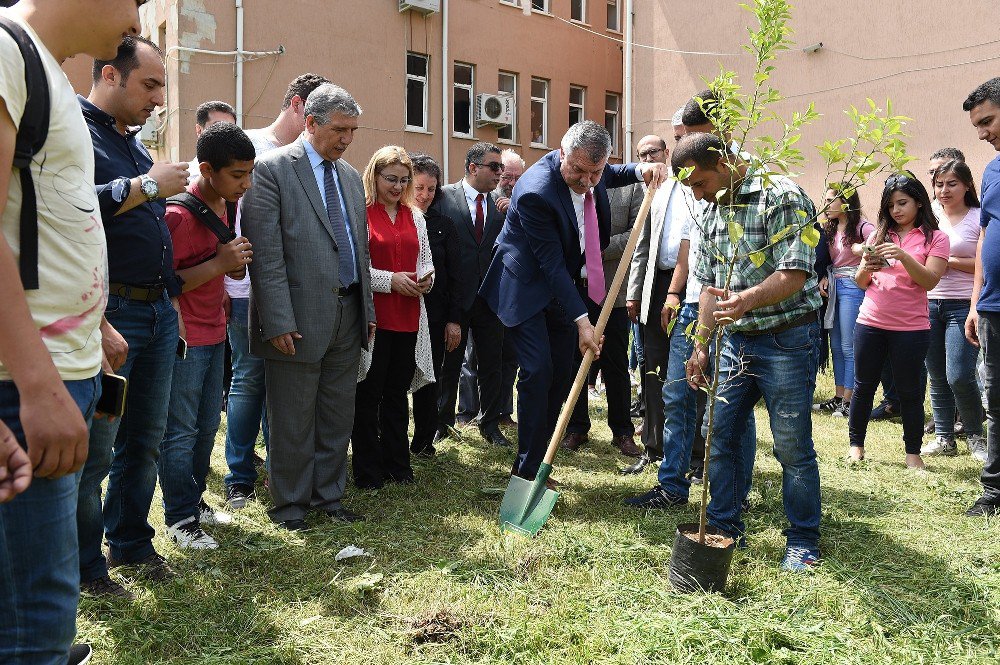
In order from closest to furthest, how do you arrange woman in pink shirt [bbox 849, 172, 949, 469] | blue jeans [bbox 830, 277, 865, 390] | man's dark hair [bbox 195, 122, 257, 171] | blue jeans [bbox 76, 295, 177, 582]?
blue jeans [bbox 76, 295, 177, 582] → man's dark hair [bbox 195, 122, 257, 171] → woman in pink shirt [bbox 849, 172, 949, 469] → blue jeans [bbox 830, 277, 865, 390]

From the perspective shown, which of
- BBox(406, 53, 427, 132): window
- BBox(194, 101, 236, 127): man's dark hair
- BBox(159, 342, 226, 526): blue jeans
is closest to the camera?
BBox(159, 342, 226, 526): blue jeans

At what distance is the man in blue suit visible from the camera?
452 cm

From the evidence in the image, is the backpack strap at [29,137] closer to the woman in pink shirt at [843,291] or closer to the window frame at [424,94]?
the woman in pink shirt at [843,291]

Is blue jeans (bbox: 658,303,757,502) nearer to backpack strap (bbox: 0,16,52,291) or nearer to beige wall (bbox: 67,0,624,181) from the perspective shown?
backpack strap (bbox: 0,16,52,291)

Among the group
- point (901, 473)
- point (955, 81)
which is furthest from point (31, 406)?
point (955, 81)

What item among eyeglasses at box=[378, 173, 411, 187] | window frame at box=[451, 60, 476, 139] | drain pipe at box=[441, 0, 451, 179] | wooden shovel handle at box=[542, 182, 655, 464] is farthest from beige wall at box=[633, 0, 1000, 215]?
eyeglasses at box=[378, 173, 411, 187]

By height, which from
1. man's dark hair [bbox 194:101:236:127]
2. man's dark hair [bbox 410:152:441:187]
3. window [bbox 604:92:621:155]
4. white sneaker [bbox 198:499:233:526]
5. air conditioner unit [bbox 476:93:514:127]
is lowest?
white sneaker [bbox 198:499:233:526]

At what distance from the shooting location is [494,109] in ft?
57.3

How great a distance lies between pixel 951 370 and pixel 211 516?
491 centimetres

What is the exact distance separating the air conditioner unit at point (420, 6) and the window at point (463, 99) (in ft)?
4.55

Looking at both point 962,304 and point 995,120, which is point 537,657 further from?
point 962,304

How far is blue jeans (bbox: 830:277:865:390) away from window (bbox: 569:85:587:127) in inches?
525

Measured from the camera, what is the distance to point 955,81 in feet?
40.2

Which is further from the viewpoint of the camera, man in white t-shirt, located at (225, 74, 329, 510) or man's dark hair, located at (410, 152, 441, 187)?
man's dark hair, located at (410, 152, 441, 187)
